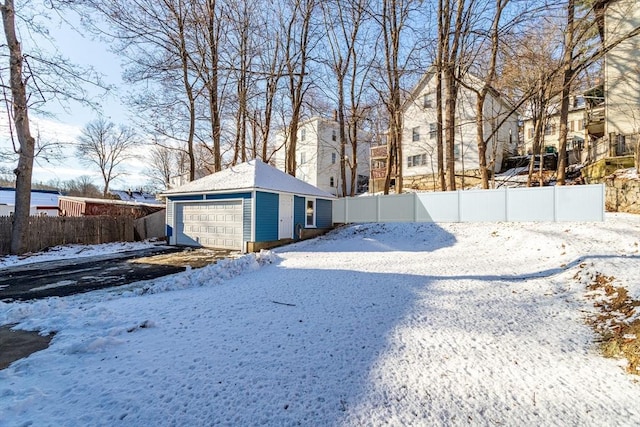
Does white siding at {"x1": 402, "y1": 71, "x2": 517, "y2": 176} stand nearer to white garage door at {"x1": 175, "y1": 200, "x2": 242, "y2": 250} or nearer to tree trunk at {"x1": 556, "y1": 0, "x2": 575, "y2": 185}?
tree trunk at {"x1": 556, "y1": 0, "x2": 575, "y2": 185}

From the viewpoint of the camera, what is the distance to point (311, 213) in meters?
15.6

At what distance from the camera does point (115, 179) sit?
38.0 m

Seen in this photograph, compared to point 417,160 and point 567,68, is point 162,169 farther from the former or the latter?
point 567,68

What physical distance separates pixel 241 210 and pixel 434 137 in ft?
57.3

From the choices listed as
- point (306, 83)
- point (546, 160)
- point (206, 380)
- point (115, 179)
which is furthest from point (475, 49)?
point (115, 179)

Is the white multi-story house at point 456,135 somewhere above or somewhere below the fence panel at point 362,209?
above

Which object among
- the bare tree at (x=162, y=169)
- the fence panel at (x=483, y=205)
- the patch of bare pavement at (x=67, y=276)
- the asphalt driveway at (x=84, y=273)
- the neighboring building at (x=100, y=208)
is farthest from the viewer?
the bare tree at (x=162, y=169)

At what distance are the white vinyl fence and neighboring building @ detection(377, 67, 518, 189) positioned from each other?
26.2ft

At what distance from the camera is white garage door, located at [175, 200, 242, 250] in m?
12.3

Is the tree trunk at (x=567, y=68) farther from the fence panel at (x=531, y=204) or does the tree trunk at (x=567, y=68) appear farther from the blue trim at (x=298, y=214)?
the blue trim at (x=298, y=214)

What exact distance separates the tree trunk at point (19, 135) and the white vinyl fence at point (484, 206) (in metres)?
13.7

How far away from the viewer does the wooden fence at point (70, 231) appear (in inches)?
431

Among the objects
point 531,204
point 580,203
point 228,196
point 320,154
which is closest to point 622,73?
point 580,203

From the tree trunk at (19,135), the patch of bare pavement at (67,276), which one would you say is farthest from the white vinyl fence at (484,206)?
the tree trunk at (19,135)
